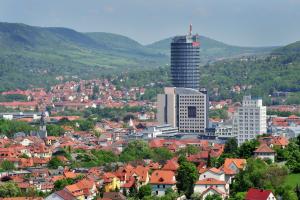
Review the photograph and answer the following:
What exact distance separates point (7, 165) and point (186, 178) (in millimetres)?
15215

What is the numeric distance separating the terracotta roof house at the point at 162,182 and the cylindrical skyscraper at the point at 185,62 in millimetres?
Answer: 52810

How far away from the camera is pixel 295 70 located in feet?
387

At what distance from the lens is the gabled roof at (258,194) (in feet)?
101

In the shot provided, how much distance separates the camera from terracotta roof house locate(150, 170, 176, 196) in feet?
121

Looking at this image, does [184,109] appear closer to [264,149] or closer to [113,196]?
[264,149]

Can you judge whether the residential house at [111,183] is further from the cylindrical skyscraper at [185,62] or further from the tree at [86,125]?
the cylindrical skyscraper at [185,62]

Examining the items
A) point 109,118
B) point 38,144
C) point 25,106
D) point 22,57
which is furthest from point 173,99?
point 22,57

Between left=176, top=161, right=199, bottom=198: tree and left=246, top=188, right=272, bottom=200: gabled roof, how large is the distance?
180 inches

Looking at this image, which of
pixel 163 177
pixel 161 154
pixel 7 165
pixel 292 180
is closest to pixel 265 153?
pixel 163 177

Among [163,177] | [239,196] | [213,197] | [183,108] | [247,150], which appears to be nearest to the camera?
[239,196]

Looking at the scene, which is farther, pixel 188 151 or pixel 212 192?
pixel 188 151

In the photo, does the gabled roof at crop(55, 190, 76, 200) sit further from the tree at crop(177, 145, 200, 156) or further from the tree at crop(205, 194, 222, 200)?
the tree at crop(177, 145, 200, 156)

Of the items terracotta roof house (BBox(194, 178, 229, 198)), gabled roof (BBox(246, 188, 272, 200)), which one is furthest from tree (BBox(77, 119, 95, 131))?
Result: gabled roof (BBox(246, 188, 272, 200))

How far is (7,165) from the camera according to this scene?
49.2 metres
